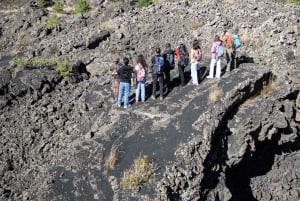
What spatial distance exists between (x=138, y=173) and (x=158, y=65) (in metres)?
4.61

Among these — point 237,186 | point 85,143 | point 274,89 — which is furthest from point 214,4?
point 85,143

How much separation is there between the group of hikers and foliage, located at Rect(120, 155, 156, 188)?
11.8 ft

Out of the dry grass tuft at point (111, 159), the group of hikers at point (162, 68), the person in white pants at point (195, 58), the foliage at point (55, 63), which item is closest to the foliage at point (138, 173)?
the dry grass tuft at point (111, 159)

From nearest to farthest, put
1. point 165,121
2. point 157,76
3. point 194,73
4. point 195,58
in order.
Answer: point 165,121
point 157,76
point 195,58
point 194,73

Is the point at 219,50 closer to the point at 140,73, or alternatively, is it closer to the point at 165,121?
the point at 140,73

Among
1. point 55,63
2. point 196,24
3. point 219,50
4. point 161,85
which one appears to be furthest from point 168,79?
point 196,24

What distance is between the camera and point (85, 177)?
Result: 11.8 meters

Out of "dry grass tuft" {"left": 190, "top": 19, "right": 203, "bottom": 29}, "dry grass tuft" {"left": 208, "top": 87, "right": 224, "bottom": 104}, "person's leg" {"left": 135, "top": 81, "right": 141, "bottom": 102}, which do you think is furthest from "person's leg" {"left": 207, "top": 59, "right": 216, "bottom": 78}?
"dry grass tuft" {"left": 190, "top": 19, "right": 203, "bottom": 29}

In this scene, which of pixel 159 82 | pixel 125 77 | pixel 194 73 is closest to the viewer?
pixel 125 77

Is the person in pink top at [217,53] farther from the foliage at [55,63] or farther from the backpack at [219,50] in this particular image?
the foliage at [55,63]

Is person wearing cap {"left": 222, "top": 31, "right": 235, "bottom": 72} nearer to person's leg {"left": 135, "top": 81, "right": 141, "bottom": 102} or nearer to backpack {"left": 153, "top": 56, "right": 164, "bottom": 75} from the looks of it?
backpack {"left": 153, "top": 56, "right": 164, "bottom": 75}

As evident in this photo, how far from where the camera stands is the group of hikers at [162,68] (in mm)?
14641

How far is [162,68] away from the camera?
1488cm

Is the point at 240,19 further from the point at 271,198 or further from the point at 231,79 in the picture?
the point at 271,198
